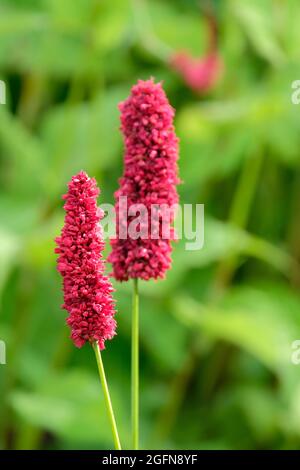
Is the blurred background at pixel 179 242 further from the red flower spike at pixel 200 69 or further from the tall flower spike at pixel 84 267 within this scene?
the tall flower spike at pixel 84 267

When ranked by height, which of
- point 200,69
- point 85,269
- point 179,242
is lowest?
point 85,269

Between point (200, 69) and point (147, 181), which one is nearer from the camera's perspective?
point (147, 181)

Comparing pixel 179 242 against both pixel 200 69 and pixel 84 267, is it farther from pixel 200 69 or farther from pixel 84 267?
pixel 84 267

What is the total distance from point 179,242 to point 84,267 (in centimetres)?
85

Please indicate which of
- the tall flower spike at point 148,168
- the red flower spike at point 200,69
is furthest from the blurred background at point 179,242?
the tall flower spike at point 148,168

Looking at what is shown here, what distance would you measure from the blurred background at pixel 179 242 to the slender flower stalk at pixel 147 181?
67 cm

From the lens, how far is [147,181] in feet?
1.05

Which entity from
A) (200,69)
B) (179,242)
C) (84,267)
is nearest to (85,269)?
(84,267)

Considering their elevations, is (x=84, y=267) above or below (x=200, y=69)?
below

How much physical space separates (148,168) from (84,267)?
0.15ft

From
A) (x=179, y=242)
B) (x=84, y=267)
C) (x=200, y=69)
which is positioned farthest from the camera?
(x=200, y=69)

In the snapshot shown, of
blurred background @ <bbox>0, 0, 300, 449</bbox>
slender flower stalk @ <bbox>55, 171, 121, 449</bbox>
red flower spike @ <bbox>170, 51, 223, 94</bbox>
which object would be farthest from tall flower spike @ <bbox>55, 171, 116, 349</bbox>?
red flower spike @ <bbox>170, 51, 223, 94</bbox>

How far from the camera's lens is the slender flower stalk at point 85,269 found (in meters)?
0.30

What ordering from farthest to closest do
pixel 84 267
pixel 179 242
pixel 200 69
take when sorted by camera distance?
pixel 200 69, pixel 179 242, pixel 84 267
